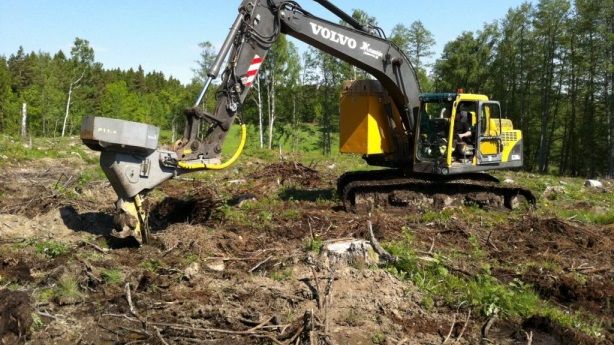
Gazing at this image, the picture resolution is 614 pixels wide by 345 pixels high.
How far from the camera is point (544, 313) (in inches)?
217

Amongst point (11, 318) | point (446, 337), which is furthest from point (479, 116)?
point (11, 318)

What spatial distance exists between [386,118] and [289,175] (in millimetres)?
3695

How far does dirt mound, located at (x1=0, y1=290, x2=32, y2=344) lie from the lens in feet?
14.9

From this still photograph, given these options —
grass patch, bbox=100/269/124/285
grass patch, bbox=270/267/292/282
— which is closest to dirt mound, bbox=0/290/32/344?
grass patch, bbox=100/269/124/285

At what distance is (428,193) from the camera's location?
35.4 feet

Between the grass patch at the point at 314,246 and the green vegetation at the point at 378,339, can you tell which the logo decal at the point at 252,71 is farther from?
the green vegetation at the point at 378,339

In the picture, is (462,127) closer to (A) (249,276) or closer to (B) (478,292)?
(B) (478,292)

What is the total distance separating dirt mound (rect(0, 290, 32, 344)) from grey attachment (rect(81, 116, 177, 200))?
246 cm

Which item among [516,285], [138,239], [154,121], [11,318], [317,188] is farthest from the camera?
[154,121]

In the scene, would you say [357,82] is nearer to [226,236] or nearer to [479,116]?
[479,116]

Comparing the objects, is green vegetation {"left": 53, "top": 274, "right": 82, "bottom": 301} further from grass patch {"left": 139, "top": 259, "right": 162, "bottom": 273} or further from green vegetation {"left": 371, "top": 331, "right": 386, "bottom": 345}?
green vegetation {"left": 371, "top": 331, "right": 386, "bottom": 345}

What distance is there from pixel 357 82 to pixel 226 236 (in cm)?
451

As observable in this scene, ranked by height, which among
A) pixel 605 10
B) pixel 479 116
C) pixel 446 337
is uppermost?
pixel 605 10

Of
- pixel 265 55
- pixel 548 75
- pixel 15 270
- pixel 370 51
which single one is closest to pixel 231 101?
pixel 265 55
